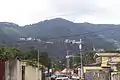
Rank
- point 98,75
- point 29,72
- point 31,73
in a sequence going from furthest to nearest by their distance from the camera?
point 98,75, point 31,73, point 29,72

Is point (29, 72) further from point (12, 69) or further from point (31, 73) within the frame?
point (12, 69)

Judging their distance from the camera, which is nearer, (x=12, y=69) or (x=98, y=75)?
(x=12, y=69)

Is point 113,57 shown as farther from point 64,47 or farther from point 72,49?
point 64,47

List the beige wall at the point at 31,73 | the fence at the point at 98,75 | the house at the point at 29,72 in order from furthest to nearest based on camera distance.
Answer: the fence at the point at 98,75 < the beige wall at the point at 31,73 < the house at the point at 29,72

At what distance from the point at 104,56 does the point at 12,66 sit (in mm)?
33776

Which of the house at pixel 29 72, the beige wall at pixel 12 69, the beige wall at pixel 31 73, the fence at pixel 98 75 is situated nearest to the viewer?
the beige wall at pixel 12 69

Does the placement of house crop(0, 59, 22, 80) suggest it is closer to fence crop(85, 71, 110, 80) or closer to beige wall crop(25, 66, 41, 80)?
beige wall crop(25, 66, 41, 80)

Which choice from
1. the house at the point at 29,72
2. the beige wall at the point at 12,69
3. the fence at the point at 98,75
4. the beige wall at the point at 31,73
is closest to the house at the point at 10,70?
the beige wall at the point at 12,69

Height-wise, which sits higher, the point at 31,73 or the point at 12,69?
the point at 12,69

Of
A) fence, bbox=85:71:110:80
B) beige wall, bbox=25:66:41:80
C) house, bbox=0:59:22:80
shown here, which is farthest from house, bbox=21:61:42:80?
fence, bbox=85:71:110:80

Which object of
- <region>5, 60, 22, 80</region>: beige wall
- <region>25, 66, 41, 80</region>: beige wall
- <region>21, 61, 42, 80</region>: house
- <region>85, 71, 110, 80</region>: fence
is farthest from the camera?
<region>85, 71, 110, 80</region>: fence

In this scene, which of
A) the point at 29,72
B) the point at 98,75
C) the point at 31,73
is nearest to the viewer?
the point at 29,72

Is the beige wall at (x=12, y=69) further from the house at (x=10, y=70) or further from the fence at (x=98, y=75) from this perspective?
the fence at (x=98, y=75)

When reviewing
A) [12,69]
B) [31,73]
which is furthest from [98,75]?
[12,69]
